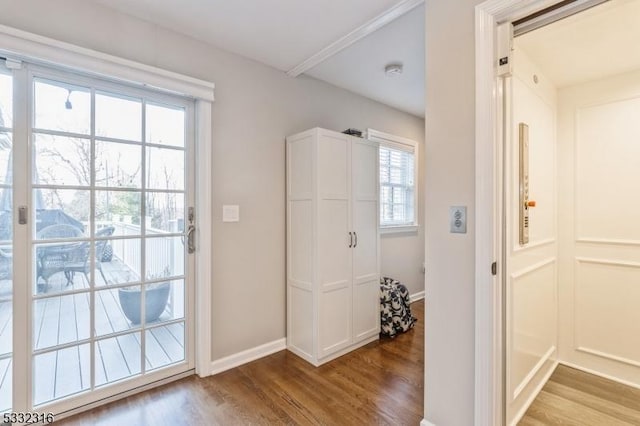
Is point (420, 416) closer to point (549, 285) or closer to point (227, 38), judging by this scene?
point (549, 285)

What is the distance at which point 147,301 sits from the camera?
2.20m

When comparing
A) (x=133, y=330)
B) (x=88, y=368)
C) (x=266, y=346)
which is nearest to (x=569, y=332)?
(x=266, y=346)

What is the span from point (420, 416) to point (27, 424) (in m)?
2.24

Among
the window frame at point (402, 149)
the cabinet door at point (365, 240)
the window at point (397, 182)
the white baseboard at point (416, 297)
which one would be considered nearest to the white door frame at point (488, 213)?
the cabinet door at point (365, 240)

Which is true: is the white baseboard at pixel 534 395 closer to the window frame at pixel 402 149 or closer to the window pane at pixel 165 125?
the window frame at pixel 402 149

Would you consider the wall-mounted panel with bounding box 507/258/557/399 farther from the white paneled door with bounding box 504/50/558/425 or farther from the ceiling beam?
the ceiling beam

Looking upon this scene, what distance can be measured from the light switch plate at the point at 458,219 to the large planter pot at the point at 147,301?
1.99 metres

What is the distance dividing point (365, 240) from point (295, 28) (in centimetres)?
181

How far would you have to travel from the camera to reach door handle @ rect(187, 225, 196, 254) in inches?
92.2

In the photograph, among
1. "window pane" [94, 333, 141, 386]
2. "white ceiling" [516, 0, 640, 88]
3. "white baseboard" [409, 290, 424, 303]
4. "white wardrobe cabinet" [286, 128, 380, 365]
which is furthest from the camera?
"white baseboard" [409, 290, 424, 303]

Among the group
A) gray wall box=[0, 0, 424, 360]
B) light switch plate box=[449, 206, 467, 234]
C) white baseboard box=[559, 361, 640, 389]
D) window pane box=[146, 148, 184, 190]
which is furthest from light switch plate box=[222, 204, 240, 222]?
white baseboard box=[559, 361, 640, 389]

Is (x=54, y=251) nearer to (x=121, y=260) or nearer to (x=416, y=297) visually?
(x=121, y=260)

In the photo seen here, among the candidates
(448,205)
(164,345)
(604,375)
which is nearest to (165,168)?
(164,345)

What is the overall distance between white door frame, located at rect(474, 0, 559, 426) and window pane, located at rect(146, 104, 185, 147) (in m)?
2.01
